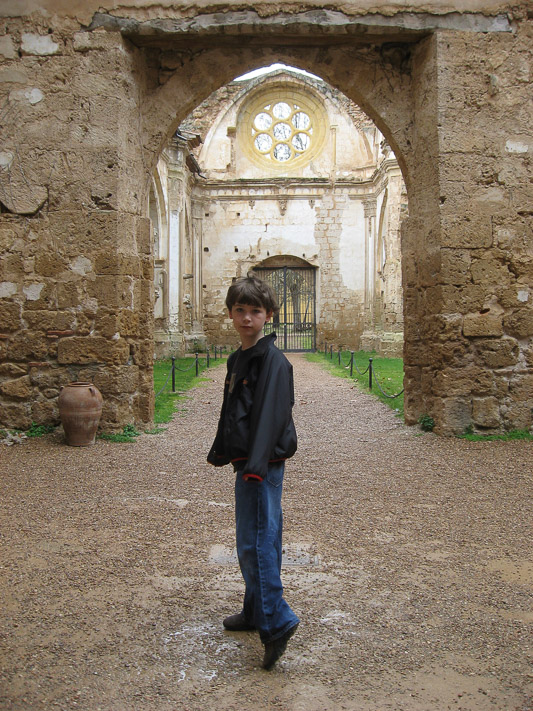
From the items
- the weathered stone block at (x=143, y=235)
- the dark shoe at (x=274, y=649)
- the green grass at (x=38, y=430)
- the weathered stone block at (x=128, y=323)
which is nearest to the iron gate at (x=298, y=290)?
the weathered stone block at (x=143, y=235)

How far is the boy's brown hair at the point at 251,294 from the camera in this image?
265cm

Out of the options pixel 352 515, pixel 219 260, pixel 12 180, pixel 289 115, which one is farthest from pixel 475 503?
pixel 289 115

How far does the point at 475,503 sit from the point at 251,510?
8.99ft

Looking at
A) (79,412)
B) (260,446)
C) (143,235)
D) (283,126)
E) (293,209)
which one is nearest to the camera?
(260,446)

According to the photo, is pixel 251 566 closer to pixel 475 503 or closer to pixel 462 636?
pixel 462 636

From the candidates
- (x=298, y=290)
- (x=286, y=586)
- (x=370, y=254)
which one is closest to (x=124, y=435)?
(x=286, y=586)

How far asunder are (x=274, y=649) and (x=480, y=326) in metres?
5.25

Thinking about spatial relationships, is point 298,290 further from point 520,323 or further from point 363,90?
point 520,323

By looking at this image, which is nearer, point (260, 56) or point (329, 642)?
point (329, 642)

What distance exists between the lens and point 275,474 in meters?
2.63

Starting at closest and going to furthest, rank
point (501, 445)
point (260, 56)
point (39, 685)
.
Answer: point (39, 685), point (501, 445), point (260, 56)

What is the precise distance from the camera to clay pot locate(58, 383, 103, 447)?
261 inches

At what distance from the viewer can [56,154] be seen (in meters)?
6.98

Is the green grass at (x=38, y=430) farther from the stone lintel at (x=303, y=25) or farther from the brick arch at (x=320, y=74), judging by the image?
the stone lintel at (x=303, y=25)
